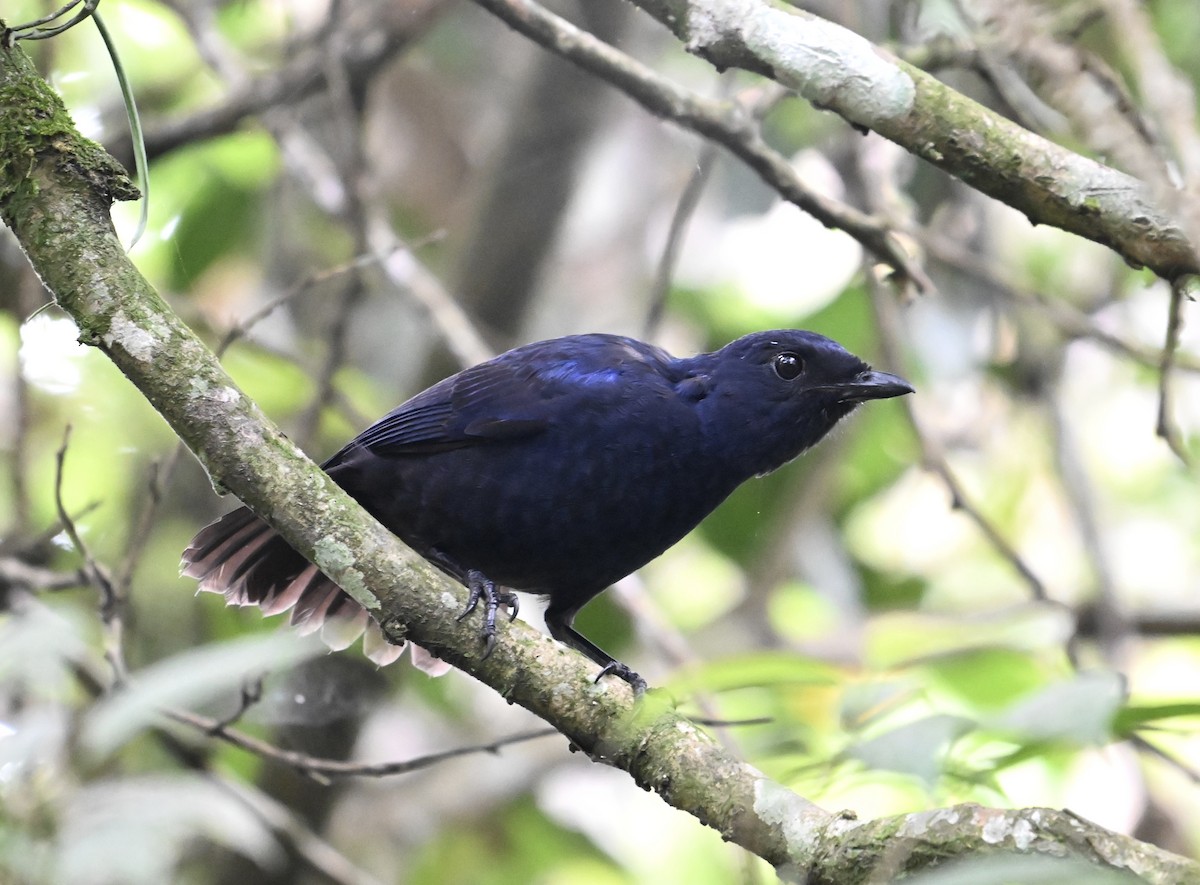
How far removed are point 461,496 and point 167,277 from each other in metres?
2.78

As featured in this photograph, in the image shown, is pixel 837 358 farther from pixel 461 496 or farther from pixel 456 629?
pixel 456 629

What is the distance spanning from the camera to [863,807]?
4.98 m

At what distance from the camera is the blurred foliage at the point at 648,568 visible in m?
4.02

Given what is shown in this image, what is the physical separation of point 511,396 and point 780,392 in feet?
2.40

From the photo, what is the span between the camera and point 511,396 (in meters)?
3.59

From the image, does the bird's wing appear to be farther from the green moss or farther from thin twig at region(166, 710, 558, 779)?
the green moss

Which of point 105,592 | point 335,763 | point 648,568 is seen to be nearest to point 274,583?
point 105,592

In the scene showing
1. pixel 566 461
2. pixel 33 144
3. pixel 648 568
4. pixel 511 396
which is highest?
pixel 648 568

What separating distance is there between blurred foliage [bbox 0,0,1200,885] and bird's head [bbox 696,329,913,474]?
1.93 ft

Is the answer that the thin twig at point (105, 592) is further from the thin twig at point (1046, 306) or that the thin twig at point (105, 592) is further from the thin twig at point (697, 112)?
the thin twig at point (1046, 306)

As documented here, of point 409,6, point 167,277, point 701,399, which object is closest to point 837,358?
point 701,399

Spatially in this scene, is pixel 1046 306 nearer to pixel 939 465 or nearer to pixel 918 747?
pixel 939 465

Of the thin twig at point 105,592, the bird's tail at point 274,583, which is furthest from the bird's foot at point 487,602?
the thin twig at point 105,592

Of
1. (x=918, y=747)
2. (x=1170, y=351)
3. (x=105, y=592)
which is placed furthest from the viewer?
(x=105, y=592)
